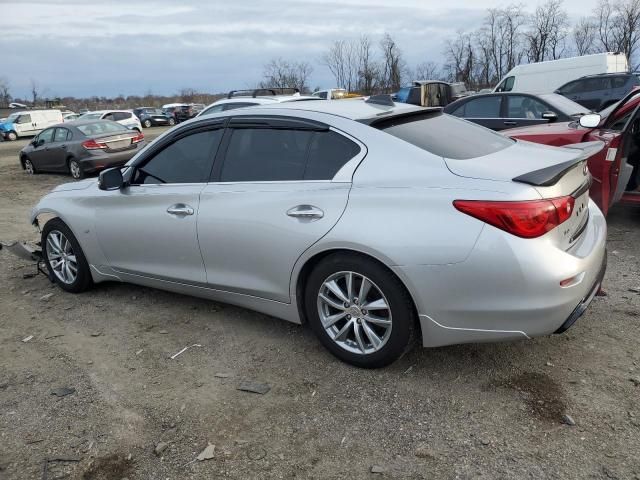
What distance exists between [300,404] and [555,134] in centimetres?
471

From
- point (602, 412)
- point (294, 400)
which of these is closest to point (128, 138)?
point (294, 400)

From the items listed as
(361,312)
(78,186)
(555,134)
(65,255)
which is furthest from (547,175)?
(65,255)

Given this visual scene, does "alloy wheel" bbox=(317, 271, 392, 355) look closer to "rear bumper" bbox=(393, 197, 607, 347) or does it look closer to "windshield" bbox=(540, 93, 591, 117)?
"rear bumper" bbox=(393, 197, 607, 347)

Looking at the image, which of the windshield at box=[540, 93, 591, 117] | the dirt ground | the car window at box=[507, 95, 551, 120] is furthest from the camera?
the car window at box=[507, 95, 551, 120]

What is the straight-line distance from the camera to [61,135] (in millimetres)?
14219

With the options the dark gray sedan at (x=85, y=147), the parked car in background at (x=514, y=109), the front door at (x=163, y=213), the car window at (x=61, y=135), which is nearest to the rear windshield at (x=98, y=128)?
the dark gray sedan at (x=85, y=147)

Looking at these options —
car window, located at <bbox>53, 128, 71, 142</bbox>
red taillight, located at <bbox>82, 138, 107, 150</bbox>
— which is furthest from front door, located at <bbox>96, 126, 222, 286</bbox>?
car window, located at <bbox>53, 128, 71, 142</bbox>

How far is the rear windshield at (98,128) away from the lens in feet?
45.3

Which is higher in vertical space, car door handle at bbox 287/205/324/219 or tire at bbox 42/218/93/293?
car door handle at bbox 287/205/324/219

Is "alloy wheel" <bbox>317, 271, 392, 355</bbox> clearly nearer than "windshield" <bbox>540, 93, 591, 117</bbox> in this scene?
Yes

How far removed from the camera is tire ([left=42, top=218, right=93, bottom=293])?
478cm

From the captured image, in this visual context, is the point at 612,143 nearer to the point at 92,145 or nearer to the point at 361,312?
the point at 361,312

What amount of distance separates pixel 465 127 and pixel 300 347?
6.30 feet

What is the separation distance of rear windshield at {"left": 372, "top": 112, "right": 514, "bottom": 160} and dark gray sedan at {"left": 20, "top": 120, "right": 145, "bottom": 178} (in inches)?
438
